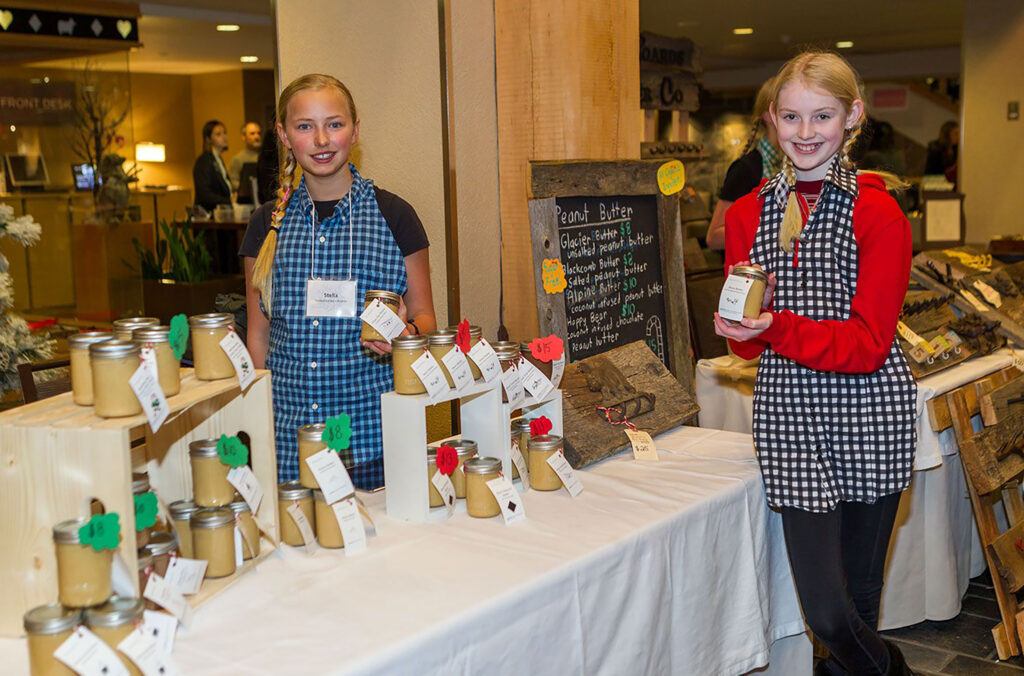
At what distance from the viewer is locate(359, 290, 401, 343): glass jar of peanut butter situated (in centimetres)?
196

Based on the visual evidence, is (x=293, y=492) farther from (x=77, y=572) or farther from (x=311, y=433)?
(x=77, y=572)

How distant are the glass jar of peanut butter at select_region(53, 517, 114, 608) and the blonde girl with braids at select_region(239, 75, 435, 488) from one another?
935 millimetres

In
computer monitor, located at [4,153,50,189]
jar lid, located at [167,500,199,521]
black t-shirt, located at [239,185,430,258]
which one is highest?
computer monitor, located at [4,153,50,189]

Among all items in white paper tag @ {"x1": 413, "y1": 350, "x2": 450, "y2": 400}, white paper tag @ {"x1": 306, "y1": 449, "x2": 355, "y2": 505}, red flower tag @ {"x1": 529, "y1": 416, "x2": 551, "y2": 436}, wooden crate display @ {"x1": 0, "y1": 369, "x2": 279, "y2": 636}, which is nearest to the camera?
wooden crate display @ {"x1": 0, "y1": 369, "x2": 279, "y2": 636}

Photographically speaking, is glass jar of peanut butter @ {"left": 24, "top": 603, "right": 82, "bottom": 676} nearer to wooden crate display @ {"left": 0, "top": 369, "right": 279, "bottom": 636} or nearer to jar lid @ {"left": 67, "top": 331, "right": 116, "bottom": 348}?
wooden crate display @ {"left": 0, "top": 369, "right": 279, "bottom": 636}

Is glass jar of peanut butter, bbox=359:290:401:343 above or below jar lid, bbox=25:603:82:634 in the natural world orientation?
above

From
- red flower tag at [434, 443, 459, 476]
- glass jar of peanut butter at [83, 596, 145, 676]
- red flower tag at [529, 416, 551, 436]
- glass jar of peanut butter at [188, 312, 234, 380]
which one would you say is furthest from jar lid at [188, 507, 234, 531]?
red flower tag at [529, 416, 551, 436]

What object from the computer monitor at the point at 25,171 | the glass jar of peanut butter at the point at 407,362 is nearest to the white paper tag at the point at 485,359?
the glass jar of peanut butter at the point at 407,362

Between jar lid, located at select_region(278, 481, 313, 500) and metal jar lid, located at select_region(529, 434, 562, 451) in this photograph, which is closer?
jar lid, located at select_region(278, 481, 313, 500)

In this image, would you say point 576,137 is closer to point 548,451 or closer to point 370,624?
point 548,451

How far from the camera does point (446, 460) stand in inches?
76.1

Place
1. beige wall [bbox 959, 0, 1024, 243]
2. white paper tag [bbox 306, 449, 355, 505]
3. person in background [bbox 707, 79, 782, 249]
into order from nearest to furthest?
white paper tag [bbox 306, 449, 355, 505] < person in background [bbox 707, 79, 782, 249] < beige wall [bbox 959, 0, 1024, 243]

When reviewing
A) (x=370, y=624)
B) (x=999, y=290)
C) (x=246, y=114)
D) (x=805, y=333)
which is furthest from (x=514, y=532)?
(x=246, y=114)

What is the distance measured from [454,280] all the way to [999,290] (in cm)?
210
